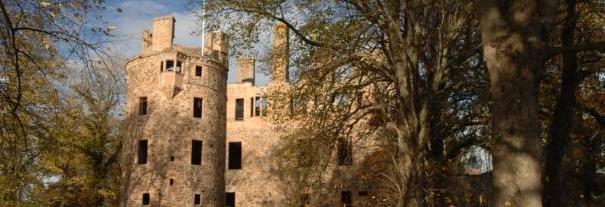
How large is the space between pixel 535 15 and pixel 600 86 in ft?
42.4

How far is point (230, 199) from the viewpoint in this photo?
33188 millimetres

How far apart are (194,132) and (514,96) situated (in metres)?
24.5

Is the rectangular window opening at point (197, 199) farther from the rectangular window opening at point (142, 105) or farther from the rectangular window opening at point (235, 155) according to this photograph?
the rectangular window opening at point (142, 105)

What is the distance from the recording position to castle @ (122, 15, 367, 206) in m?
30.1

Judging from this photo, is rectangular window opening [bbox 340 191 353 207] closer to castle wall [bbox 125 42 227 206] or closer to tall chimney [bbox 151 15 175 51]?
castle wall [bbox 125 42 227 206]

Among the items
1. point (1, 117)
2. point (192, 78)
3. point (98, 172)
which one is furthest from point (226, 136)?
point (1, 117)

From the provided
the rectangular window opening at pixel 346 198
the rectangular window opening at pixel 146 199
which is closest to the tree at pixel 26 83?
the rectangular window opening at pixel 146 199

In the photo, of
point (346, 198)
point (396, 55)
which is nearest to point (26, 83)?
point (396, 55)

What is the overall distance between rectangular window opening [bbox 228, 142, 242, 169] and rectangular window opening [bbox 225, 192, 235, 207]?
66.3 inches

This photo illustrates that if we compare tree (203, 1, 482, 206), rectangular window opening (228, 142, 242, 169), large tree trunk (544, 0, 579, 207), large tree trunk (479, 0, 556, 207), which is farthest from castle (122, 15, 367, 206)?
large tree trunk (479, 0, 556, 207)

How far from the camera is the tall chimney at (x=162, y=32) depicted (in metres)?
32.0

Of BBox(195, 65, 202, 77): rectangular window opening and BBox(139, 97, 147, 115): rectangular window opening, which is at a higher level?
BBox(195, 65, 202, 77): rectangular window opening

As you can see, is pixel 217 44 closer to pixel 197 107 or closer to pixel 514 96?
pixel 197 107

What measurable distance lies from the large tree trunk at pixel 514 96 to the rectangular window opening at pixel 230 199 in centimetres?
2586
